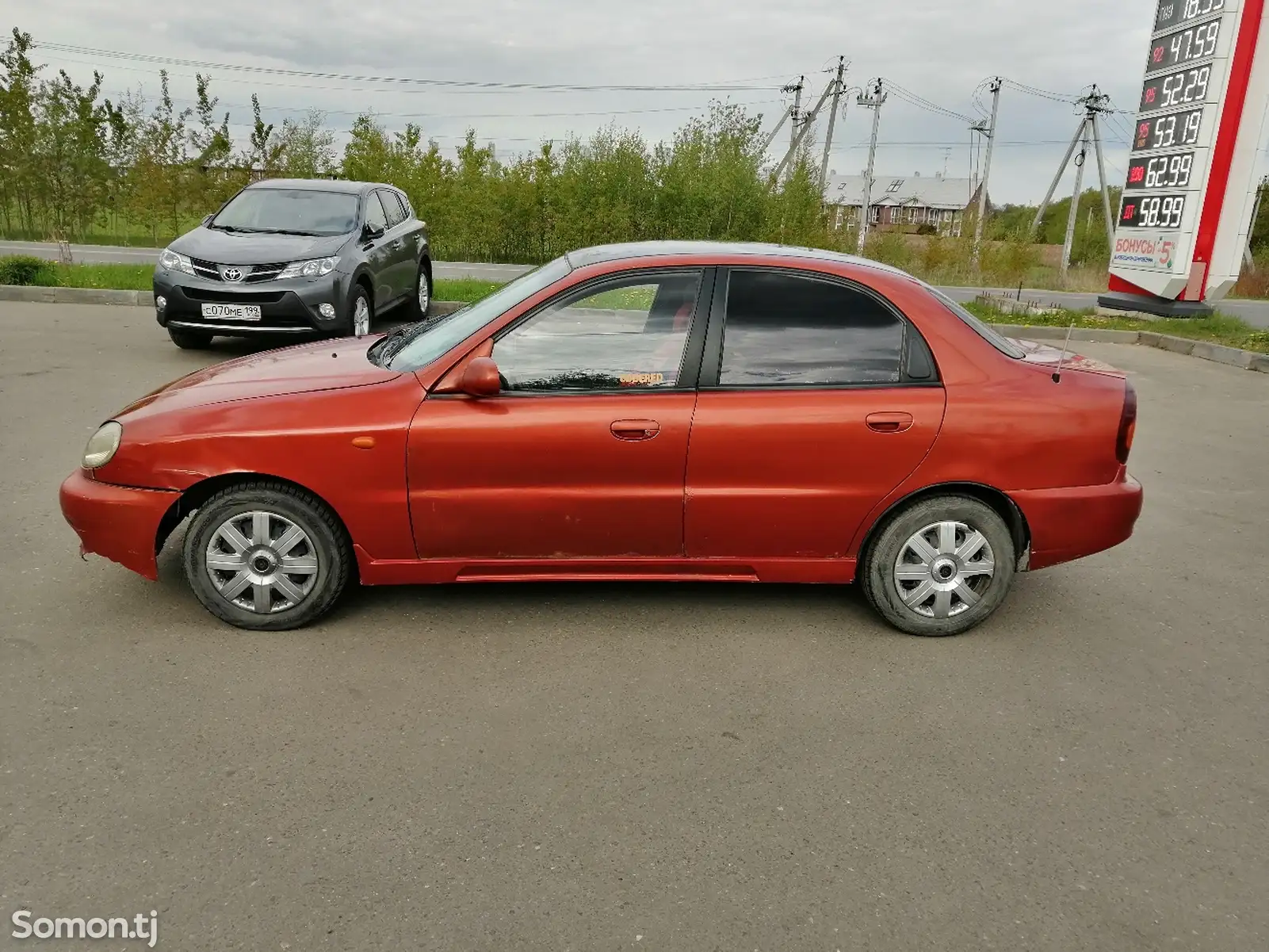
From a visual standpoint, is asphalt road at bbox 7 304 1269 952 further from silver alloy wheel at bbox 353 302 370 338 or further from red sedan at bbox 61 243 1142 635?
silver alloy wheel at bbox 353 302 370 338

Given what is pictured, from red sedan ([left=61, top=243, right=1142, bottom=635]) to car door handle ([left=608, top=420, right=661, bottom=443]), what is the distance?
10mm

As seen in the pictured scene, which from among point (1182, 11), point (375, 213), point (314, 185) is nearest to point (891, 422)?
point (375, 213)

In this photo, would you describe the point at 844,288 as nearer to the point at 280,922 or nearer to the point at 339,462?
the point at 339,462

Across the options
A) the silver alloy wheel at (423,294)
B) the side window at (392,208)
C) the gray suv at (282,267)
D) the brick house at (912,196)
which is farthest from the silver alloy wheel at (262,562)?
the brick house at (912,196)

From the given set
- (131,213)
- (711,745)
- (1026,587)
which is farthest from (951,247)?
(711,745)

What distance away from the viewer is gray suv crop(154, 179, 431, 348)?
998 centimetres

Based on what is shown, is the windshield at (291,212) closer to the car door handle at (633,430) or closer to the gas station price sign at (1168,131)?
the car door handle at (633,430)

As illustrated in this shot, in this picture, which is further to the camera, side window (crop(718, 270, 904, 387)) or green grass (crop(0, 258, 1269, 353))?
green grass (crop(0, 258, 1269, 353))

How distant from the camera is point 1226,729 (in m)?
3.85

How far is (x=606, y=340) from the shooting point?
14.3 ft

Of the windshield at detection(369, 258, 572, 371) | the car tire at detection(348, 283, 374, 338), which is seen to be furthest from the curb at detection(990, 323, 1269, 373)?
the windshield at detection(369, 258, 572, 371)

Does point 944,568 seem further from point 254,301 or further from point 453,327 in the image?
point 254,301

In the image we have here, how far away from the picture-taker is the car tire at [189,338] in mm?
10320

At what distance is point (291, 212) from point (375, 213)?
1.04 m
